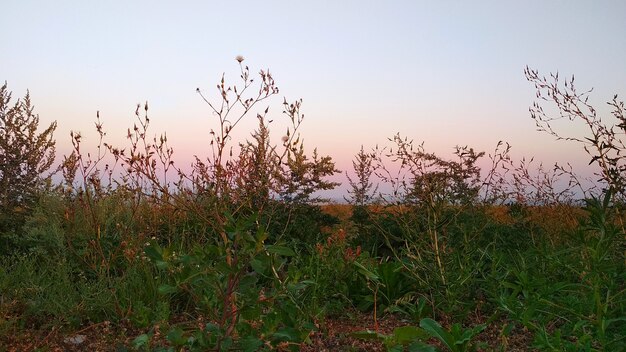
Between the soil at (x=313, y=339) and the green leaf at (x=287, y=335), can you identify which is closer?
the green leaf at (x=287, y=335)

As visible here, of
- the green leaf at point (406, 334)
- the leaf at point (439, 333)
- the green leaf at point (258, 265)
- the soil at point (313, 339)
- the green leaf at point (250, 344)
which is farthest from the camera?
the soil at point (313, 339)

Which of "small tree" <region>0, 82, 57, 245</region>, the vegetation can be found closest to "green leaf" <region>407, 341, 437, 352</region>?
the vegetation

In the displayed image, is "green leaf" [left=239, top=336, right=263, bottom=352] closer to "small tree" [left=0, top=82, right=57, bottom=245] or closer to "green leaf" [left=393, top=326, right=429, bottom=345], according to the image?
"green leaf" [left=393, top=326, right=429, bottom=345]

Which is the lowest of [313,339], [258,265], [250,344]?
[313,339]

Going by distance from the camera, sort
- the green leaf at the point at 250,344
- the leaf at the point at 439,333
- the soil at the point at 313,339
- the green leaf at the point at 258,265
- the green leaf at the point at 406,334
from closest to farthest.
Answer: the green leaf at the point at 258,265 < the green leaf at the point at 250,344 < the green leaf at the point at 406,334 < the leaf at the point at 439,333 < the soil at the point at 313,339

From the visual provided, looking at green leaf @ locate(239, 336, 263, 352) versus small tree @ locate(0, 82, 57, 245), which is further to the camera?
small tree @ locate(0, 82, 57, 245)

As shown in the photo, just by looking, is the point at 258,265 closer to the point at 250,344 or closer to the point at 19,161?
the point at 250,344

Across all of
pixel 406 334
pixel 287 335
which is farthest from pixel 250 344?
pixel 406 334

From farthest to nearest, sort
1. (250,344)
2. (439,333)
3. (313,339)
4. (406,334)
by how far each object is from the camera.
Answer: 1. (313,339)
2. (439,333)
3. (406,334)
4. (250,344)

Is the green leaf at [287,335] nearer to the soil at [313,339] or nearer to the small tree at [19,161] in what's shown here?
the soil at [313,339]

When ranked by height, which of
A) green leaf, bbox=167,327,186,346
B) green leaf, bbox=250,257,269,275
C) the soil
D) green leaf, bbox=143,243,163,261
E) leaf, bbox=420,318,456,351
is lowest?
the soil

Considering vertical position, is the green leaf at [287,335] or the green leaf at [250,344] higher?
the green leaf at [287,335]

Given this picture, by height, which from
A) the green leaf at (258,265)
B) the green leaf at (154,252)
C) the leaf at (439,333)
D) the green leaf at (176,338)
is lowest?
the leaf at (439,333)

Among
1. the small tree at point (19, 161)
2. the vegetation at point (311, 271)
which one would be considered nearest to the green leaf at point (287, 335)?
the vegetation at point (311, 271)
